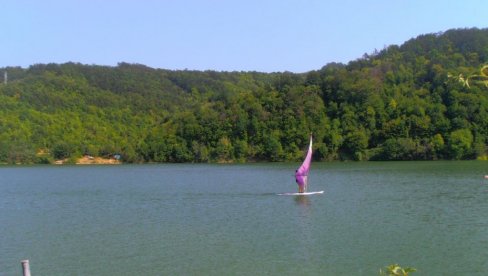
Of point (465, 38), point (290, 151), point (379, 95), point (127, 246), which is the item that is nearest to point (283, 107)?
point (290, 151)

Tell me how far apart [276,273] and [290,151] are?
74128 millimetres

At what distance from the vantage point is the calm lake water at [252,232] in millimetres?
15234

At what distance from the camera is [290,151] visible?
8806 cm

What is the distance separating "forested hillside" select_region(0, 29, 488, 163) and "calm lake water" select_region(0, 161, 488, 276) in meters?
43.5

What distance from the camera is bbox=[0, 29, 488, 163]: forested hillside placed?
7800cm

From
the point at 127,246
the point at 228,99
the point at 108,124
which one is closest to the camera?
the point at 127,246

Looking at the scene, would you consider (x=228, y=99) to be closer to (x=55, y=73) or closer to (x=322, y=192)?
(x=55, y=73)

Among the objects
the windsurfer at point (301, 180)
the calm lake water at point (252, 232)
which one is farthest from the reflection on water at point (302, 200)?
the windsurfer at point (301, 180)

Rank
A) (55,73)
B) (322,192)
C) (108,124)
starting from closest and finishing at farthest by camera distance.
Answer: (322,192), (108,124), (55,73)

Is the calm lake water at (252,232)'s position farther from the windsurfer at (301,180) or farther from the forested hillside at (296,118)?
the forested hillside at (296,118)

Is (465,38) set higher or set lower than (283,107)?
higher

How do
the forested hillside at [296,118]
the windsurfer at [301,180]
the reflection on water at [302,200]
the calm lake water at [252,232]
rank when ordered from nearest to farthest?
the calm lake water at [252,232] → the reflection on water at [302,200] → the windsurfer at [301,180] → the forested hillside at [296,118]

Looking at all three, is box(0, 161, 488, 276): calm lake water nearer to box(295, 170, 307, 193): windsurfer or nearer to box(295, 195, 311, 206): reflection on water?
box(295, 195, 311, 206): reflection on water

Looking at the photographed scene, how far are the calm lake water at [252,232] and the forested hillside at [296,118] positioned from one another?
43534 millimetres
